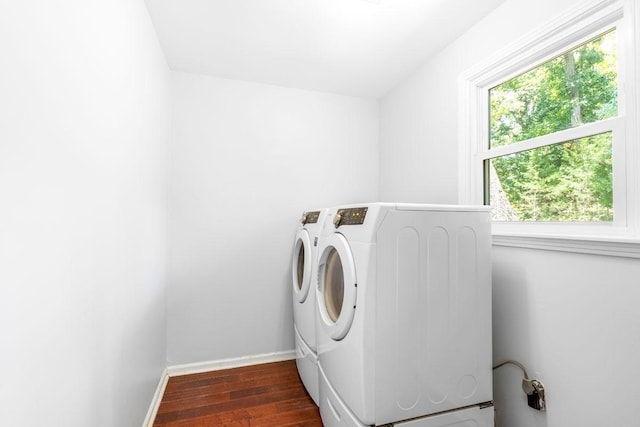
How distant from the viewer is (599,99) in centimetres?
125

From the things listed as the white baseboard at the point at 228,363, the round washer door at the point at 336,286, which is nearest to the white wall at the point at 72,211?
the white baseboard at the point at 228,363

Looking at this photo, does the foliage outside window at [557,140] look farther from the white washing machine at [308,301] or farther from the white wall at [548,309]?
the white washing machine at [308,301]

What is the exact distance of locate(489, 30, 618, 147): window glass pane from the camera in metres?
1.23

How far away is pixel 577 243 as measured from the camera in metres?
1.20

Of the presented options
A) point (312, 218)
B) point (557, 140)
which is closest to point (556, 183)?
point (557, 140)

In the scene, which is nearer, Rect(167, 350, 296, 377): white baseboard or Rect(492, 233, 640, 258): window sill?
Rect(492, 233, 640, 258): window sill

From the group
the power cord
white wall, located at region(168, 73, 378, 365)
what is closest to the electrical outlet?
the power cord

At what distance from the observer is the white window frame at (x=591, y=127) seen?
1091mm

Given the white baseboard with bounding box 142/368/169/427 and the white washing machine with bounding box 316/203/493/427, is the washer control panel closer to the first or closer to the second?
the white washing machine with bounding box 316/203/493/427

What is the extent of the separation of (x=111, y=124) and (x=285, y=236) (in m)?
1.56

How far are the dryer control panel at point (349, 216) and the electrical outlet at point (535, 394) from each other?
1.08 m

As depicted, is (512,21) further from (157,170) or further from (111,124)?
(157,170)

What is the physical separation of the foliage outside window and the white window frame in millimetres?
29

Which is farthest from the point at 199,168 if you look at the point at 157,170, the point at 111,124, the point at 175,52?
the point at 111,124
